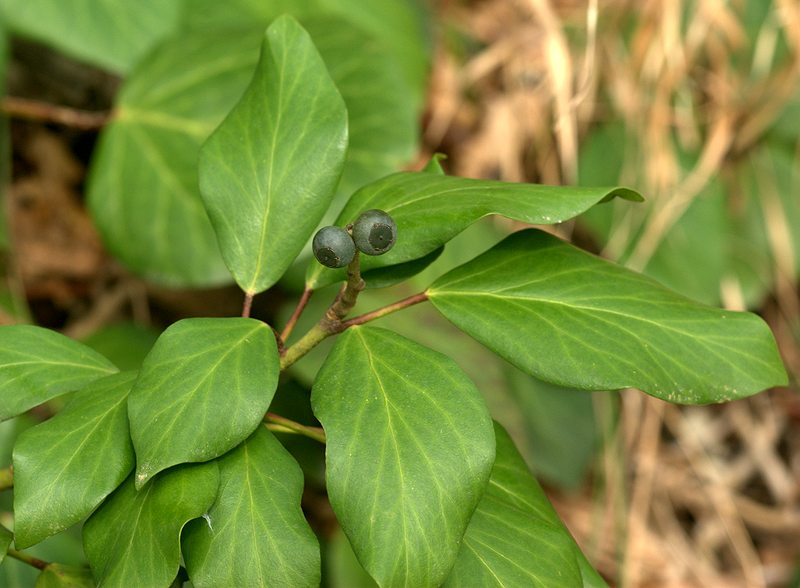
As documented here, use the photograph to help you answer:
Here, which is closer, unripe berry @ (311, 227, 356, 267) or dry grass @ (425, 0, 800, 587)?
unripe berry @ (311, 227, 356, 267)

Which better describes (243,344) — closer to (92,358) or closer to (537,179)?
(92,358)

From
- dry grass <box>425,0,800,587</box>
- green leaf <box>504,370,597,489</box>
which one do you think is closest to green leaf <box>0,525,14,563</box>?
green leaf <box>504,370,597,489</box>

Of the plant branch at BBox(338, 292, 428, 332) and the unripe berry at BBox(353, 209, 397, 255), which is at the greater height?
the unripe berry at BBox(353, 209, 397, 255)

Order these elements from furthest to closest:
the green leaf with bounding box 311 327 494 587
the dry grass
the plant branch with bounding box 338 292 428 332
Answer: the dry grass < the plant branch with bounding box 338 292 428 332 < the green leaf with bounding box 311 327 494 587

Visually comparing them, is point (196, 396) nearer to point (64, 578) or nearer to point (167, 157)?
point (64, 578)

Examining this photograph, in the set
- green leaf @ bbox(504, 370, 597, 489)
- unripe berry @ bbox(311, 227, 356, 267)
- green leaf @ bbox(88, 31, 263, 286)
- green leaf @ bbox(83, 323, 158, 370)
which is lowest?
green leaf @ bbox(504, 370, 597, 489)

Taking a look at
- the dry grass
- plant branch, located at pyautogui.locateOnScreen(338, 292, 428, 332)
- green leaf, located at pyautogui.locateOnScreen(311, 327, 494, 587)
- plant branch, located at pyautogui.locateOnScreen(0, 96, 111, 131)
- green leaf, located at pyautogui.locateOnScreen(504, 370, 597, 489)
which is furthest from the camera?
the dry grass

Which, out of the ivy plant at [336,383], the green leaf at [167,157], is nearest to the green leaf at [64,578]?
the ivy plant at [336,383]

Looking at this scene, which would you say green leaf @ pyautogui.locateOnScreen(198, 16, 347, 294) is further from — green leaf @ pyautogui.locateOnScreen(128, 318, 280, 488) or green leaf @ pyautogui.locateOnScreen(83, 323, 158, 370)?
green leaf @ pyautogui.locateOnScreen(83, 323, 158, 370)
